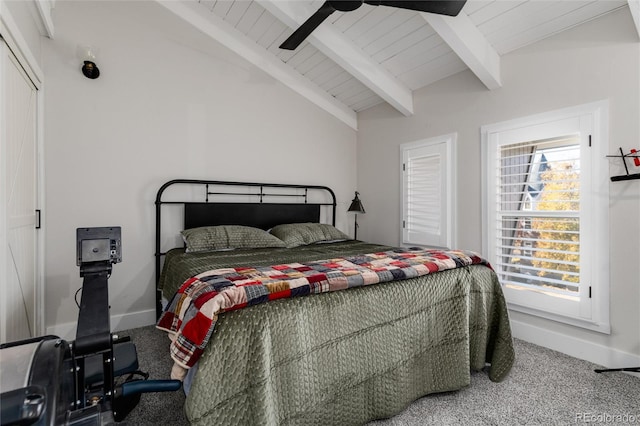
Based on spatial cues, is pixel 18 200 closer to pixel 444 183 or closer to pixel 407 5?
pixel 407 5

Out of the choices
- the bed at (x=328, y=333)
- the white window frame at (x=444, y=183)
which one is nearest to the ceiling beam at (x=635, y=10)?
the white window frame at (x=444, y=183)

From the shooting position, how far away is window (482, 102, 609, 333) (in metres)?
2.25

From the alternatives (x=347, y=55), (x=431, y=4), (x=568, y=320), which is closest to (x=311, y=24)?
(x=431, y=4)

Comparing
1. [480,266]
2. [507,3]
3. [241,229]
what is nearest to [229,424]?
[480,266]

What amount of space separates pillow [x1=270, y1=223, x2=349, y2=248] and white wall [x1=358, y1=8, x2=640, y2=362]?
0.92 m

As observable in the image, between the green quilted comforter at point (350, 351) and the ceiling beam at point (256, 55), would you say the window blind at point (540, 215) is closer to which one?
the green quilted comforter at point (350, 351)

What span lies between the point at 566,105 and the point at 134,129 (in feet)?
11.9

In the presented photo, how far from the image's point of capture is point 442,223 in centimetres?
329

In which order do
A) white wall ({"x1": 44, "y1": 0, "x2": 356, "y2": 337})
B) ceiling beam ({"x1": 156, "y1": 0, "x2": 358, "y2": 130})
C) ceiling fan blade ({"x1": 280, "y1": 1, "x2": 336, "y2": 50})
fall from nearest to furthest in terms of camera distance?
ceiling fan blade ({"x1": 280, "y1": 1, "x2": 336, "y2": 50}) → white wall ({"x1": 44, "y1": 0, "x2": 356, "y2": 337}) → ceiling beam ({"x1": 156, "y1": 0, "x2": 358, "y2": 130})

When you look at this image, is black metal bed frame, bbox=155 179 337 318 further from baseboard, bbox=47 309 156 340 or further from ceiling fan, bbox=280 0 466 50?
ceiling fan, bbox=280 0 466 50

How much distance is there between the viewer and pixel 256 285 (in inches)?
50.9

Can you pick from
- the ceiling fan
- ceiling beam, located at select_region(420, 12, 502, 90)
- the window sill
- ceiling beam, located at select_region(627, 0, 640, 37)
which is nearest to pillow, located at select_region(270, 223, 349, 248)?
the window sill

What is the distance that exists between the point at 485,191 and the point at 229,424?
9.00 feet

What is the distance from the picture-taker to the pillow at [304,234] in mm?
3113
